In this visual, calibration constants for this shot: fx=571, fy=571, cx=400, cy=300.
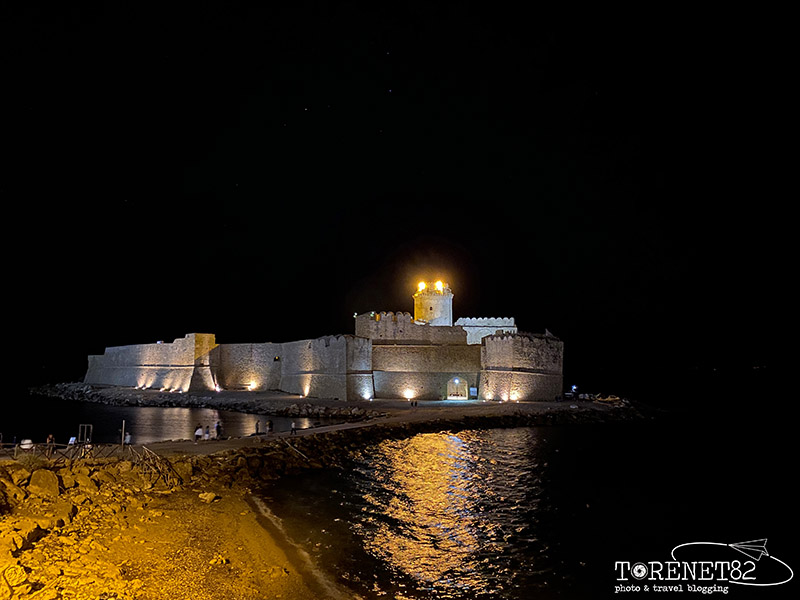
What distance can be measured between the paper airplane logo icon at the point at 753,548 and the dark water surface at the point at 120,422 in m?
12.2

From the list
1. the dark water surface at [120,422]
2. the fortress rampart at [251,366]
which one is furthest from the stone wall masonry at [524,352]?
the dark water surface at [120,422]

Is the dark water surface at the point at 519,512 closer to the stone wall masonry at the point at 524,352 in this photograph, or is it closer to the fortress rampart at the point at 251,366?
the stone wall masonry at the point at 524,352

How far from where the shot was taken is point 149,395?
29.1m

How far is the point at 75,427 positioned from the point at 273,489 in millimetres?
13839

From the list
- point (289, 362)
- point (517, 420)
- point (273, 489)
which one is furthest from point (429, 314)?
point (273, 489)

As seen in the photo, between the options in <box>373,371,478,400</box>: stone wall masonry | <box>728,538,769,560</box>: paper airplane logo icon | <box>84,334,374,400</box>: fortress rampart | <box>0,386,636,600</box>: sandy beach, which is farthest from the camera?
<box>373,371,478,400</box>: stone wall masonry

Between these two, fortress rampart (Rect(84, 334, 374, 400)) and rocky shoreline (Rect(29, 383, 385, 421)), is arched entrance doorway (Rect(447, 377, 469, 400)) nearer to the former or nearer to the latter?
fortress rampart (Rect(84, 334, 374, 400))

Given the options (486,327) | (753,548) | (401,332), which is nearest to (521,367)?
(401,332)

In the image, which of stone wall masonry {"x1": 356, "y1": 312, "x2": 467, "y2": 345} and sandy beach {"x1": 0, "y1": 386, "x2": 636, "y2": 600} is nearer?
sandy beach {"x1": 0, "y1": 386, "x2": 636, "y2": 600}

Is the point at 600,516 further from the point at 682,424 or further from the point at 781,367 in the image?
the point at 781,367

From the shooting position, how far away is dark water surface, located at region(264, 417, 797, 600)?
725 cm

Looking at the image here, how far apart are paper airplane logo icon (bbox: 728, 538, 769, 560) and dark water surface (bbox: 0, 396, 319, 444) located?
12.2m

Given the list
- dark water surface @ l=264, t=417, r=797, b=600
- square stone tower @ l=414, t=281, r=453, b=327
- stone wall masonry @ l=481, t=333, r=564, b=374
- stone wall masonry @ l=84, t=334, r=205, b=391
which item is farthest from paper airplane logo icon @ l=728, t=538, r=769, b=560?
stone wall masonry @ l=84, t=334, r=205, b=391

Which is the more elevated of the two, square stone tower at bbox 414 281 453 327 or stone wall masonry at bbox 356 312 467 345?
square stone tower at bbox 414 281 453 327
